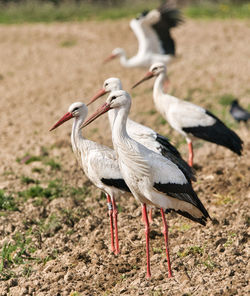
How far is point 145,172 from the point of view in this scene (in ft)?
14.7

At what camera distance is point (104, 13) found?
2295cm

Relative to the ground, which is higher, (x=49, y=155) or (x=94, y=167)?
(x=94, y=167)

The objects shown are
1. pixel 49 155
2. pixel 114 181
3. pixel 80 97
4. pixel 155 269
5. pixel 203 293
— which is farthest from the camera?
pixel 80 97

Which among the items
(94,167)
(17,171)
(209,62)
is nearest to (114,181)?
(94,167)

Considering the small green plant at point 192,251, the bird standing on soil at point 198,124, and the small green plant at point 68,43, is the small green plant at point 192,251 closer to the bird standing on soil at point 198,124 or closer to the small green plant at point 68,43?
→ the bird standing on soil at point 198,124

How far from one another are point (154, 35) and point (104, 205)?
631cm

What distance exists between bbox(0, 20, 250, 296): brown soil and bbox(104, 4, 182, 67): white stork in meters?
0.69

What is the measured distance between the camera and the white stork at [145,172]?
4461 mm

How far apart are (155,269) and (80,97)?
780cm

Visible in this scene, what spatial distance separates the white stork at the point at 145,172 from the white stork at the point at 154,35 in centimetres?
697

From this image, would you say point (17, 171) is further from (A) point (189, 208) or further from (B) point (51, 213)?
(A) point (189, 208)

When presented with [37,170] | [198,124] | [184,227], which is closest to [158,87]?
[198,124]

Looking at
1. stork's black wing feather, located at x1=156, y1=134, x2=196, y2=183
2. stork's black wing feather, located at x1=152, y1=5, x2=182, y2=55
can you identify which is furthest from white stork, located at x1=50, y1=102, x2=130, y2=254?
stork's black wing feather, located at x1=152, y1=5, x2=182, y2=55

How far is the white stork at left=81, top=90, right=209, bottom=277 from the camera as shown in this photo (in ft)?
14.6
